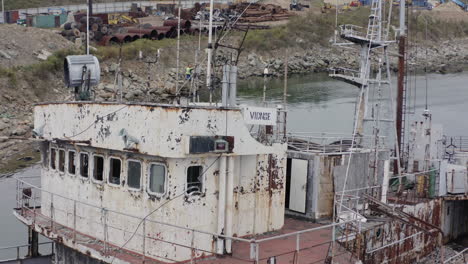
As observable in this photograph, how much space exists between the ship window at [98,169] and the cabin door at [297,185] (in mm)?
5437

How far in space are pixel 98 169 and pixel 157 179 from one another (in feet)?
7.34

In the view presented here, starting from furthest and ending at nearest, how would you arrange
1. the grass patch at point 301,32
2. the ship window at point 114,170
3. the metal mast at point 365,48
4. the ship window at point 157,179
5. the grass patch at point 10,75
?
1. the grass patch at point 301,32
2. the grass patch at point 10,75
3. the metal mast at point 365,48
4. the ship window at point 114,170
5. the ship window at point 157,179

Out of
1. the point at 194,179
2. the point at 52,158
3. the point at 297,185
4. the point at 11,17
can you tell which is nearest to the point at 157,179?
the point at 194,179

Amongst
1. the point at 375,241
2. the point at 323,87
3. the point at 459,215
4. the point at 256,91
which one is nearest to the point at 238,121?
the point at 375,241

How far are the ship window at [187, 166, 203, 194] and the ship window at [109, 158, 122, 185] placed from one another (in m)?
1.88

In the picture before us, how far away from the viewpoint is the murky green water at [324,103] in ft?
104

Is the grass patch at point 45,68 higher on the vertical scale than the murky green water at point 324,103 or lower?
higher

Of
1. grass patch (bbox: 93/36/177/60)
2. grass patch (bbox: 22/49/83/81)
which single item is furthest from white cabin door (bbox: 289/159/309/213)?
grass patch (bbox: 93/36/177/60)

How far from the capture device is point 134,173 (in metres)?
13.2

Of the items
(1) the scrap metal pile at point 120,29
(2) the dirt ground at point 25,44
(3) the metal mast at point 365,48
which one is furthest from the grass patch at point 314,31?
(3) the metal mast at point 365,48

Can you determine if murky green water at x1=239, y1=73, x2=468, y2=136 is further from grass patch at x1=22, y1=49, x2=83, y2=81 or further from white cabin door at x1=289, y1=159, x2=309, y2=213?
white cabin door at x1=289, y1=159, x2=309, y2=213

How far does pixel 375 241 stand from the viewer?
16.0 meters

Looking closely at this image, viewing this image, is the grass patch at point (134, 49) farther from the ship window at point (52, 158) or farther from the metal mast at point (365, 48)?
the ship window at point (52, 158)

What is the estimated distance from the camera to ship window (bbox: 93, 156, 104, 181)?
14258 mm
